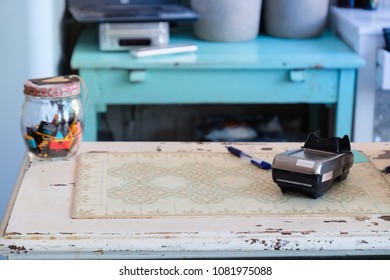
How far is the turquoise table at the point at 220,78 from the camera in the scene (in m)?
2.50

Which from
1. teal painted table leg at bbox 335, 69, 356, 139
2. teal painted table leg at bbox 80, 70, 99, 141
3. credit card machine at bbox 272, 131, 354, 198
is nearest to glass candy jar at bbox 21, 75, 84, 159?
credit card machine at bbox 272, 131, 354, 198

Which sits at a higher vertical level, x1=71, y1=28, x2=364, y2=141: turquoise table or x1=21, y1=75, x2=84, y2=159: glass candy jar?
x1=21, y1=75, x2=84, y2=159: glass candy jar

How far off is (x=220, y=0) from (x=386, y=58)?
60 cm

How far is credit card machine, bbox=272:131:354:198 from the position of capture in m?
1.30

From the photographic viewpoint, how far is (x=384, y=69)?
2.47 metres

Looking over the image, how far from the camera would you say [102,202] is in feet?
4.26

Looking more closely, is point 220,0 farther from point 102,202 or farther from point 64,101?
point 102,202

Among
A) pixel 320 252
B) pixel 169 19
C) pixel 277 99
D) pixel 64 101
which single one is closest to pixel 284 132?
pixel 277 99

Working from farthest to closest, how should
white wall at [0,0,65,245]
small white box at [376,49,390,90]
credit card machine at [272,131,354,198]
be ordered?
1. small white box at [376,49,390,90]
2. white wall at [0,0,65,245]
3. credit card machine at [272,131,354,198]

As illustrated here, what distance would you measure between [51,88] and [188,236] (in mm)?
446

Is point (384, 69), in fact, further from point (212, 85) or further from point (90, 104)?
point (90, 104)

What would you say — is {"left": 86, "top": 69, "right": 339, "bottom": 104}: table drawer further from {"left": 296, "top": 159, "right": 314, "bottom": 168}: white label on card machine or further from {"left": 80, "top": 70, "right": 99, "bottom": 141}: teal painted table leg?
{"left": 296, "top": 159, "right": 314, "bottom": 168}: white label on card machine

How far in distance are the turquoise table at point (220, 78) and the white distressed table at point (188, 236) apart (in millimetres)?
1267

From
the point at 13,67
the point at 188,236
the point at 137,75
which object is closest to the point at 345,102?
the point at 137,75
